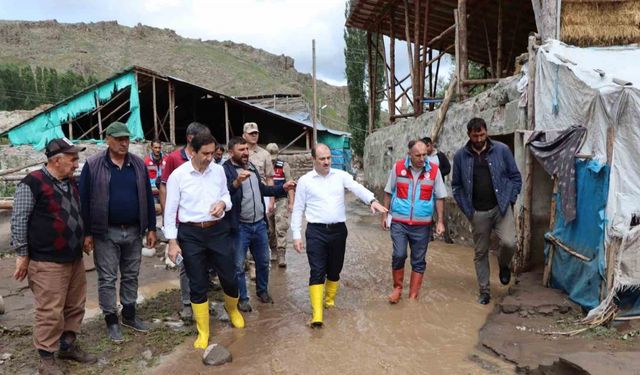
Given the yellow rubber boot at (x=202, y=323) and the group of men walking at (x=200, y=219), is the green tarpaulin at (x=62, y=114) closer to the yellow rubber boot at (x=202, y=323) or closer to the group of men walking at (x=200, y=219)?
the group of men walking at (x=200, y=219)

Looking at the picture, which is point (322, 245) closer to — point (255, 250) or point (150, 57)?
point (255, 250)

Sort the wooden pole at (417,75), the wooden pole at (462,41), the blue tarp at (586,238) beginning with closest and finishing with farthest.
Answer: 1. the blue tarp at (586,238)
2. the wooden pole at (462,41)
3. the wooden pole at (417,75)

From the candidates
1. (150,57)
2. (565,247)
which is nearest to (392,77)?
(565,247)

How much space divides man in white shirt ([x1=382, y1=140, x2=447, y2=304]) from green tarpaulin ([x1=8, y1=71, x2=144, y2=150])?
13.4 meters

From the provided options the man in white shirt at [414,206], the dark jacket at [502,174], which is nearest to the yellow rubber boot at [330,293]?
the man in white shirt at [414,206]

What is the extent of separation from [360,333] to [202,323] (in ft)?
4.62

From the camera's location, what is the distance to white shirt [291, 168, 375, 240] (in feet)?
14.0

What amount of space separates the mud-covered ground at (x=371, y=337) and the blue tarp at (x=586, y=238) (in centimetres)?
20

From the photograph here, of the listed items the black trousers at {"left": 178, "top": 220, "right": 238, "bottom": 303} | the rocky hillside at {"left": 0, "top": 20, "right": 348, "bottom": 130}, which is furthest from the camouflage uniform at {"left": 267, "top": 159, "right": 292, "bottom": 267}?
the rocky hillside at {"left": 0, "top": 20, "right": 348, "bottom": 130}

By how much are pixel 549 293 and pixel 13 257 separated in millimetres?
7948

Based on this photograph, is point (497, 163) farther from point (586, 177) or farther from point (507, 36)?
point (507, 36)

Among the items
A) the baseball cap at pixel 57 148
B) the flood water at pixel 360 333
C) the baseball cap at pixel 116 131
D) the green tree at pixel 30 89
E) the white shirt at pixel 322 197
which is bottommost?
the flood water at pixel 360 333

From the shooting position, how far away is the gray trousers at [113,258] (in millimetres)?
3879

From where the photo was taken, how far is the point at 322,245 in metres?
4.29
